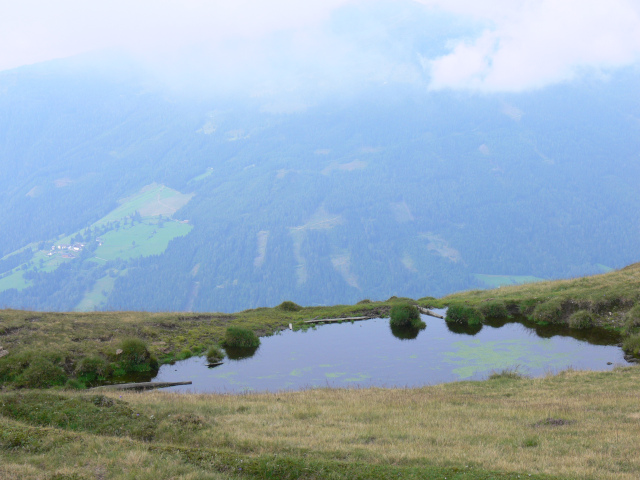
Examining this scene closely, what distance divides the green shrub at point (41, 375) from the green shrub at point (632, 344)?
108 ft

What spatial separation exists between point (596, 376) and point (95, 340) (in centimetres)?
2955

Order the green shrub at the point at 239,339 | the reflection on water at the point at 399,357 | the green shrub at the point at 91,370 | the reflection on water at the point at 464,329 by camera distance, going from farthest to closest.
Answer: the reflection on water at the point at 464,329 → the green shrub at the point at 239,339 → the reflection on water at the point at 399,357 → the green shrub at the point at 91,370

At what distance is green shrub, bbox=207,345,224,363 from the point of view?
34.0 metres

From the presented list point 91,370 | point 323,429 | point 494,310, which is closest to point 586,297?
point 494,310

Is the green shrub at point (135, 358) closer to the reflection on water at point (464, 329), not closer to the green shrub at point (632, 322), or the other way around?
the reflection on water at point (464, 329)

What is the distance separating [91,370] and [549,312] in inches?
1306

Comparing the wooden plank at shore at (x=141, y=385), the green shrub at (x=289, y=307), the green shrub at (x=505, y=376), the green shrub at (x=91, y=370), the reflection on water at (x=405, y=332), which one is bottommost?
the green shrub at (x=505, y=376)

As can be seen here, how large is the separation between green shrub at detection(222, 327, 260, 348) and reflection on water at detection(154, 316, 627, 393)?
1.15m

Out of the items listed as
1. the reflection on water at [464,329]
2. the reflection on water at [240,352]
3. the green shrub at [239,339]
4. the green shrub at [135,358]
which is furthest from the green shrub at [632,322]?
the green shrub at [135,358]

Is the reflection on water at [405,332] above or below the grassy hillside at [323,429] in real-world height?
above

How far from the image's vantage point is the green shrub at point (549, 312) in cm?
3978

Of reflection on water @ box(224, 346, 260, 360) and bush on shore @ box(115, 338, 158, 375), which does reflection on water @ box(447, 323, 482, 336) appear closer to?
reflection on water @ box(224, 346, 260, 360)

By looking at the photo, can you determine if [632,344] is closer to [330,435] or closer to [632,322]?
[632,322]

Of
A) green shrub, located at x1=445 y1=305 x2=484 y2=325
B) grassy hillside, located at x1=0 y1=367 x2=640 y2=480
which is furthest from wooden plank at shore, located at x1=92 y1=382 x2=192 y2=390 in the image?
green shrub, located at x1=445 y1=305 x2=484 y2=325
